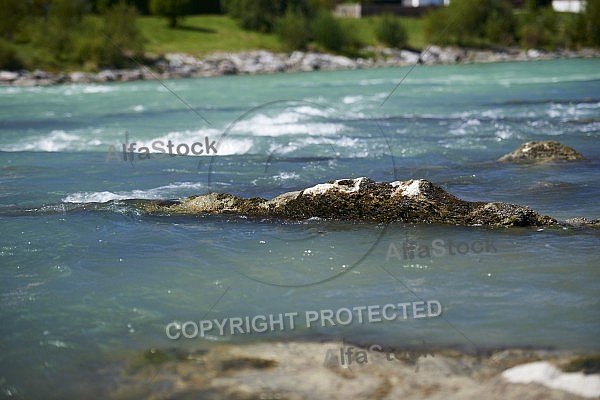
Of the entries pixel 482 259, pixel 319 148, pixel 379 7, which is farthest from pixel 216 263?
pixel 379 7

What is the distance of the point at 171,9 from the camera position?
73.5m

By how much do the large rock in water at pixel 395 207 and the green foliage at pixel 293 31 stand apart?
61.1m

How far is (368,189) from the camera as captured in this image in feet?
33.8

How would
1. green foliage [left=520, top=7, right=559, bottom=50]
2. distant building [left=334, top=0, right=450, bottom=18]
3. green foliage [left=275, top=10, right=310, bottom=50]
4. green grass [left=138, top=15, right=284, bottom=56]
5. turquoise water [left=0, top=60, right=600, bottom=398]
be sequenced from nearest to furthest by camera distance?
turquoise water [left=0, top=60, right=600, bottom=398] → green grass [left=138, top=15, right=284, bottom=56] → green foliage [left=275, top=10, right=310, bottom=50] → green foliage [left=520, top=7, right=559, bottom=50] → distant building [left=334, top=0, right=450, bottom=18]

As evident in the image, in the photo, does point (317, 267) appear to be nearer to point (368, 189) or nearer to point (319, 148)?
point (368, 189)

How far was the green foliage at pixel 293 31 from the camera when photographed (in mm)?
70562

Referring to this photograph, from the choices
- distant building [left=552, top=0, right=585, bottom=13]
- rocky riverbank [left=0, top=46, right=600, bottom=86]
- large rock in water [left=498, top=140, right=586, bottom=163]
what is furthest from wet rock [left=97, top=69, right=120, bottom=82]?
distant building [left=552, top=0, right=585, bottom=13]

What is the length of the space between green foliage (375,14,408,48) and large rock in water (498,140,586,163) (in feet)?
194

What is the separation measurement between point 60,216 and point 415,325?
596cm

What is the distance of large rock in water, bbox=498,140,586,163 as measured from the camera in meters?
15.0

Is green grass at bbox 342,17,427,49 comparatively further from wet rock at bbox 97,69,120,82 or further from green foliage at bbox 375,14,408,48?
wet rock at bbox 97,69,120,82

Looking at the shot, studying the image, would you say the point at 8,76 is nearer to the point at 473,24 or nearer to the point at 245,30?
the point at 245,30

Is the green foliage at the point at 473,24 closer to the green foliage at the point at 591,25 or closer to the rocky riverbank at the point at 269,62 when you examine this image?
the rocky riverbank at the point at 269,62

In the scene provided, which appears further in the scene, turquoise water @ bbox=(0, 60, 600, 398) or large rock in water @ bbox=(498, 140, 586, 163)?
large rock in water @ bbox=(498, 140, 586, 163)
